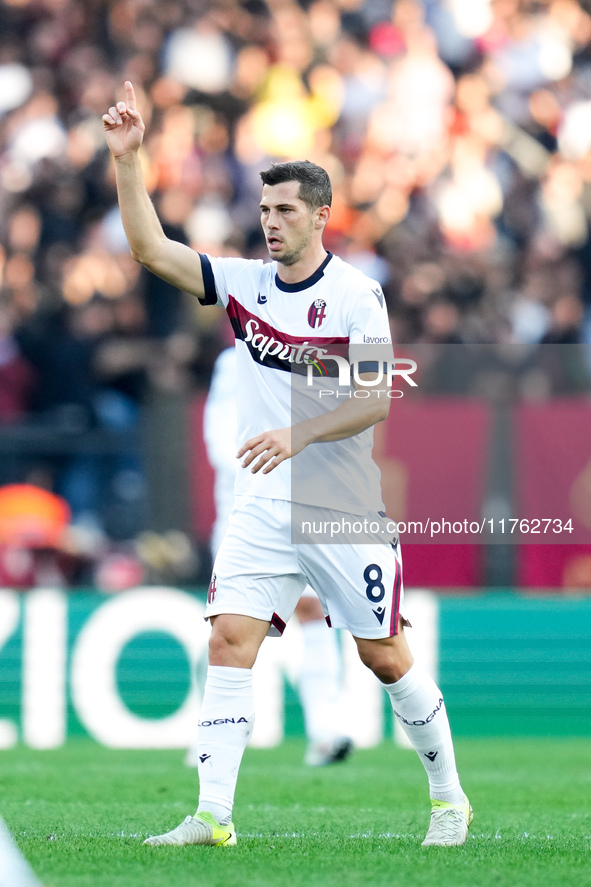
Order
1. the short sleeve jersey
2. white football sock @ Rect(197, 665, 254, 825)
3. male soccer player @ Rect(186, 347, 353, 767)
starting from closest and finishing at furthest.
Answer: white football sock @ Rect(197, 665, 254, 825)
the short sleeve jersey
male soccer player @ Rect(186, 347, 353, 767)

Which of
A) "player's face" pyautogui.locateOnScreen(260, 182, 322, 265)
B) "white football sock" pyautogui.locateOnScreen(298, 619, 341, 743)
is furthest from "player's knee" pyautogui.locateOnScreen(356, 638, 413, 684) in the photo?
"white football sock" pyautogui.locateOnScreen(298, 619, 341, 743)

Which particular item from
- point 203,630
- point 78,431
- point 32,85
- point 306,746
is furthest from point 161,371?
point 32,85

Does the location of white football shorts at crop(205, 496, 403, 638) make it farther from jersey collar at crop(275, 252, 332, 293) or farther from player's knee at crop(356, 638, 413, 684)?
jersey collar at crop(275, 252, 332, 293)

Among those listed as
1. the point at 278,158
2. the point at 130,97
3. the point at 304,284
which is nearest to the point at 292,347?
the point at 304,284

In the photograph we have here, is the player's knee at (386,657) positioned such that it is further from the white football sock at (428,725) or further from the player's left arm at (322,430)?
the player's left arm at (322,430)

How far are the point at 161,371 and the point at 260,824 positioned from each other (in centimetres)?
570

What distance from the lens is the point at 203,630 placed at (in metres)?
9.81

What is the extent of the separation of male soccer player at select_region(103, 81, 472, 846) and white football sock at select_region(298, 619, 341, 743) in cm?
283

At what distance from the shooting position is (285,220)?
5023mm

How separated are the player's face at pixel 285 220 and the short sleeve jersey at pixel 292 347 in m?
0.15

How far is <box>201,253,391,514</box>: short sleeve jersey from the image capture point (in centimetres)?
502

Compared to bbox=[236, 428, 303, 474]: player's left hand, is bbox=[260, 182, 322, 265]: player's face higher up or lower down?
→ higher up

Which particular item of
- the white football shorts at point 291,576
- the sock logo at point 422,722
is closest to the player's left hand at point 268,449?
the white football shorts at point 291,576

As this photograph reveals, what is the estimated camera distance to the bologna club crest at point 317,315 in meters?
5.02
